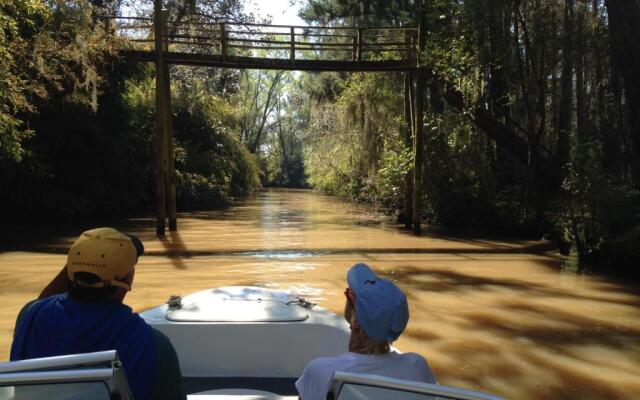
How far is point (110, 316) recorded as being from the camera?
7.05ft

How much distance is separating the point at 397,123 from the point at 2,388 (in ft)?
63.3

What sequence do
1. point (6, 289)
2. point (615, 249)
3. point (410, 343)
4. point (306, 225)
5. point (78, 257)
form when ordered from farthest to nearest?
point (306, 225) → point (615, 249) → point (6, 289) → point (410, 343) → point (78, 257)

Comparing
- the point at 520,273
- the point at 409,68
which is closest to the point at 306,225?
the point at 409,68

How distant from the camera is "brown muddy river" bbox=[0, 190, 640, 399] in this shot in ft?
19.2

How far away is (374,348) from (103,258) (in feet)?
3.33

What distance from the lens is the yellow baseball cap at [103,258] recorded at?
2.12m

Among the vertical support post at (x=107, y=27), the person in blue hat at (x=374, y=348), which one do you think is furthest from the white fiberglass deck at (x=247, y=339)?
the vertical support post at (x=107, y=27)

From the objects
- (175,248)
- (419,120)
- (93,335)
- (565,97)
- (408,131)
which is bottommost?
(175,248)

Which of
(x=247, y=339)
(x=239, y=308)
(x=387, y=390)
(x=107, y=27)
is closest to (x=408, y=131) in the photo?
(x=107, y=27)

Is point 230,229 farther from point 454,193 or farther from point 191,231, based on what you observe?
point 454,193

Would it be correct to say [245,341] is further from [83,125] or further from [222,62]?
[83,125]

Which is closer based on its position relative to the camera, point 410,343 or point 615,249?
point 410,343

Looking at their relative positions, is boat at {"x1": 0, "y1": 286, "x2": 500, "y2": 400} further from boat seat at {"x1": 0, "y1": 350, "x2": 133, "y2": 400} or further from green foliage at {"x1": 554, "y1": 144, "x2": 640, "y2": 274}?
green foliage at {"x1": 554, "y1": 144, "x2": 640, "y2": 274}

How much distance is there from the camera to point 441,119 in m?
18.4
